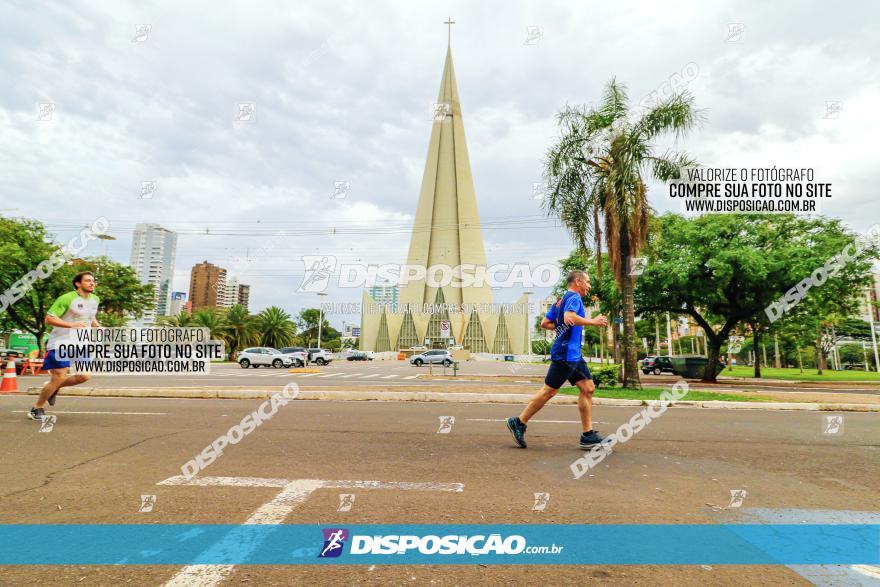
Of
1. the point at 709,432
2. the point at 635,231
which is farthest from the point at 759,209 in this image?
the point at 709,432

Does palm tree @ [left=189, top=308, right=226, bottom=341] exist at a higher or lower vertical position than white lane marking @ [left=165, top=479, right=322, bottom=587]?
higher

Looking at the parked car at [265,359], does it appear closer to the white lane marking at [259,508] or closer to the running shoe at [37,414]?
the running shoe at [37,414]

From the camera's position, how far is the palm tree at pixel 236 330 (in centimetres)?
5147

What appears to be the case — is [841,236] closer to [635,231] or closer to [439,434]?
[635,231]

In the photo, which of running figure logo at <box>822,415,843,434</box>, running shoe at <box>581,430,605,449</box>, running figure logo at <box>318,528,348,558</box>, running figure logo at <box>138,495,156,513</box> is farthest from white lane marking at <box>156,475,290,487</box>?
running figure logo at <box>822,415,843,434</box>

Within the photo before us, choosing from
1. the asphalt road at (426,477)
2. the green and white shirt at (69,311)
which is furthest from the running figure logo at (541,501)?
the green and white shirt at (69,311)

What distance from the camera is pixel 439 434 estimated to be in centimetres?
584

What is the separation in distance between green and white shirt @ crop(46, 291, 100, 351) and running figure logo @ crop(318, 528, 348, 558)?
565 cm

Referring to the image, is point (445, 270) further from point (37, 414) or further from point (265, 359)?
point (37, 414)

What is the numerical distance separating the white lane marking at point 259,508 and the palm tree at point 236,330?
171 feet

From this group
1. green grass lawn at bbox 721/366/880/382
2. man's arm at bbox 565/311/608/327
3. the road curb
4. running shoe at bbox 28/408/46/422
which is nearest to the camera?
man's arm at bbox 565/311/608/327

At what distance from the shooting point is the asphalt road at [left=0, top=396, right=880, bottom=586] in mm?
2242

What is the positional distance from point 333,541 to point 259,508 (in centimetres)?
77

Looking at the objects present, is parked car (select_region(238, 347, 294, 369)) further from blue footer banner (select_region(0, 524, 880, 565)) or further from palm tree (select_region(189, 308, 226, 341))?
blue footer banner (select_region(0, 524, 880, 565))
